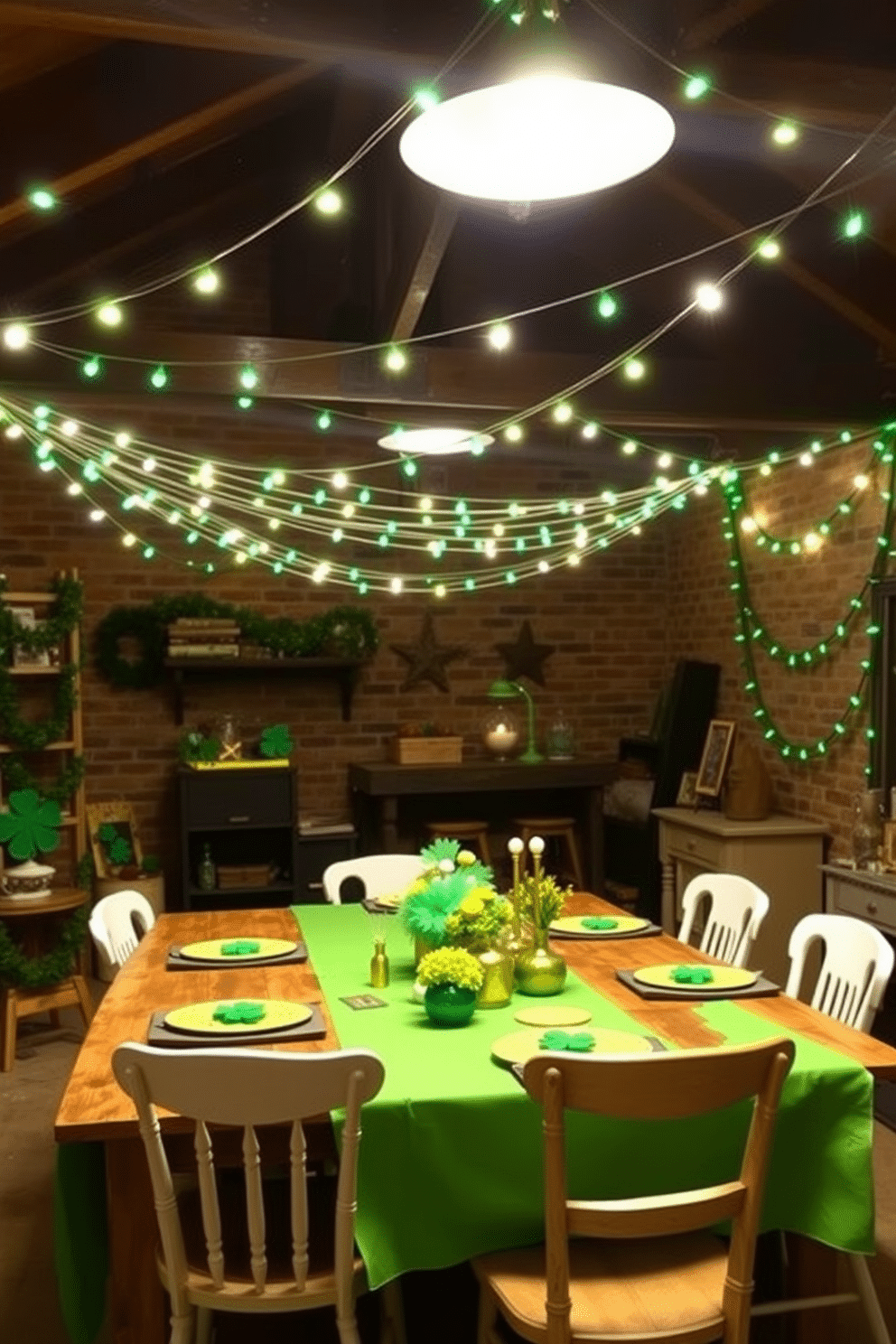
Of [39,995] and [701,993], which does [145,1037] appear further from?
[39,995]

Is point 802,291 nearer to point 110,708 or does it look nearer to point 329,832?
point 329,832

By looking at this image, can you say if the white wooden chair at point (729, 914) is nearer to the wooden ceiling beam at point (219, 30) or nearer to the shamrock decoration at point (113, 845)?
the wooden ceiling beam at point (219, 30)

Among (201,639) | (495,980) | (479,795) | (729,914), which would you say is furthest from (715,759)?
(495,980)

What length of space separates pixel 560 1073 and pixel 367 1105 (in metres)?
0.38

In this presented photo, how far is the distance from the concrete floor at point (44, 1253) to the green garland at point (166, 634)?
209 centimetres

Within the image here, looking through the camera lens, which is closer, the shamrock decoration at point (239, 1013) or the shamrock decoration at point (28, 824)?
the shamrock decoration at point (239, 1013)

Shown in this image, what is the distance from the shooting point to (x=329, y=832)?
6.00 metres

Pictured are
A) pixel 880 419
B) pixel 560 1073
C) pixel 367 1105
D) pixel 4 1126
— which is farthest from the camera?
pixel 880 419

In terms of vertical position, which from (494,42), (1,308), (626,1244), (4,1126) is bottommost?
(4,1126)

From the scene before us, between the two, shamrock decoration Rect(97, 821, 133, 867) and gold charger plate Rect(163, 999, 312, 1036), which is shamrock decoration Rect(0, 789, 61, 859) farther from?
gold charger plate Rect(163, 999, 312, 1036)

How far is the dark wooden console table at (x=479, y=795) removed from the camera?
6.00m

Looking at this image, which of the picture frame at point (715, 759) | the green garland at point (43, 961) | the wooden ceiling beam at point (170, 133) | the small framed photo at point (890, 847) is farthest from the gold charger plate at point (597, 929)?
the wooden ceiling beam at point (170, 133)

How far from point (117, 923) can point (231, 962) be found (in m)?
0.67

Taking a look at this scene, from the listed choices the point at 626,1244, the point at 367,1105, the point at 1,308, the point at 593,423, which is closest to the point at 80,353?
the point at 1,308
